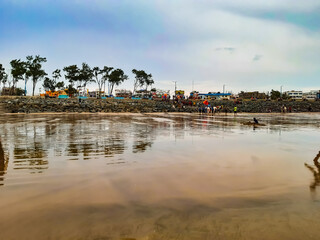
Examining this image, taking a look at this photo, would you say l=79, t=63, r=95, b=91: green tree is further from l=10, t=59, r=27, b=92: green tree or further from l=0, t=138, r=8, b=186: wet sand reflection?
l=0, t=138, r=8, b=186: wet sand reflection

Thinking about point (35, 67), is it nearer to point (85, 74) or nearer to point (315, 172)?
point (85, 74)

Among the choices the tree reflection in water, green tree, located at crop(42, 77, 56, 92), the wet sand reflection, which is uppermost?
green tree, located at crop(42, 77, 56, 92)

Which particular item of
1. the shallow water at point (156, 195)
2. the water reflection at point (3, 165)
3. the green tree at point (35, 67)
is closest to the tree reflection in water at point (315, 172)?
the shallow water at point (156, 195)

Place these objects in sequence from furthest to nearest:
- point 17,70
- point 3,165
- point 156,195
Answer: point 17,70 → point 3,165 → point 156,195

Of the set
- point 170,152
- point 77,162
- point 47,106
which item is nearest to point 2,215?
point 77,162

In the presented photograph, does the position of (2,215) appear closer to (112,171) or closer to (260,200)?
(112,171)

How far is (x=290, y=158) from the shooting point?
34.1 feet

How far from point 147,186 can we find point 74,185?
2.05 m

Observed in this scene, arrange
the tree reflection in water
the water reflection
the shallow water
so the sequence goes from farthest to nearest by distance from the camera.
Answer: the water reflection → the tree reflection in water → the shallow water

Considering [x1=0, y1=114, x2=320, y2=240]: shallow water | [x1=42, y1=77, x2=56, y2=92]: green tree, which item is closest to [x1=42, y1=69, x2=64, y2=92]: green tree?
[x1=42, y1=77, x2=56, y2=92]: green tree

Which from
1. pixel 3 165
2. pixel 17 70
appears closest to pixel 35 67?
pixel 17 70

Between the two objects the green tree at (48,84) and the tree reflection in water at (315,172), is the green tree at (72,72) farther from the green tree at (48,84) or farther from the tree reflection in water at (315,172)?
the tree reflection in water at (315,172)

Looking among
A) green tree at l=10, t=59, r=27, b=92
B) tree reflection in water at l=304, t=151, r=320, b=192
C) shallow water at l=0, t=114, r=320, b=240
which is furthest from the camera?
green tree at l=10, t=59, r=27, b=92

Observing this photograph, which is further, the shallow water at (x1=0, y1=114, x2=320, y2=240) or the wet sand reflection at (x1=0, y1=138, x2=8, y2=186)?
the wet sand reflection at (x1=0, y1=138, x2=8, y2=186)
